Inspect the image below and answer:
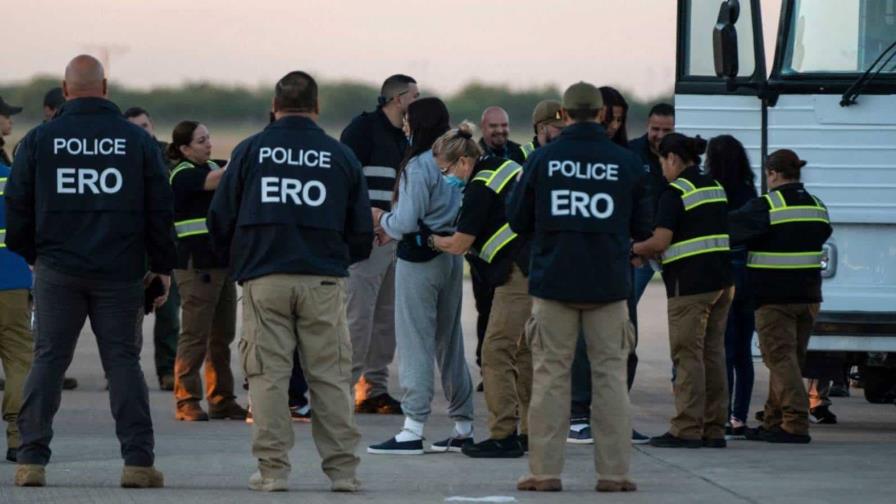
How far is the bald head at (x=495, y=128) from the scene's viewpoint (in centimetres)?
1279

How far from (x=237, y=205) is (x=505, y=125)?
15.1 feet

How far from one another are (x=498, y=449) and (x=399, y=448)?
55 centimetres

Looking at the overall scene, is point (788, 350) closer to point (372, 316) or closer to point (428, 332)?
point (428, 332)

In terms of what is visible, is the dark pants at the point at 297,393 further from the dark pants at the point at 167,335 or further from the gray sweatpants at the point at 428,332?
the dark pants at the point at 167,335

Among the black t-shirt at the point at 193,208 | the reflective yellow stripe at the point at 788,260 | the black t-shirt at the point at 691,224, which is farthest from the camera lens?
the black t-shirt at the point at 193,208

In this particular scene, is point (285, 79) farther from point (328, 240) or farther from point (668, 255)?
point (668, 255)

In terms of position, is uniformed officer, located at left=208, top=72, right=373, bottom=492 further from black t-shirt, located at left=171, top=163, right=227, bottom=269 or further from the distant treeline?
the distant treeline

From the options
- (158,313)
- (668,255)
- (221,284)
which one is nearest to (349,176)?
(668,255)

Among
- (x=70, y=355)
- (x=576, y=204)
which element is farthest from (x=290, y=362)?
(x=576, y=204)

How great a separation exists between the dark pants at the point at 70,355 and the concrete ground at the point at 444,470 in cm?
24

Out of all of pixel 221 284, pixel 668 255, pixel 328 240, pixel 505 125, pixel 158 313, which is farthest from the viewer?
pixel 158 313

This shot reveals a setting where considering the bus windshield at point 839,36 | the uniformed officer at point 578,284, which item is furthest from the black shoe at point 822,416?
the uniformed officer at point 578,284

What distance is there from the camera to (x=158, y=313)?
13836mm

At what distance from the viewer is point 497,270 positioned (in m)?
9.77
